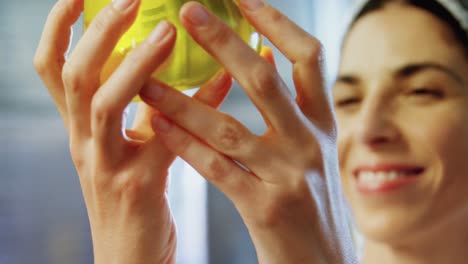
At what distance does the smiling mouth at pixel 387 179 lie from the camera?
606 millimetres

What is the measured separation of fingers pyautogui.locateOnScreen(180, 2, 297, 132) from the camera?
15.9 inches

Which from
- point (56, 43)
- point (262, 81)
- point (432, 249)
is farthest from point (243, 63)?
point (432, 249)

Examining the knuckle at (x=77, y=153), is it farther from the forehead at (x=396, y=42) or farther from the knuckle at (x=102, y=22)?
the forehead at (x=396, y=42)

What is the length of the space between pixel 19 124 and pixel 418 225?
760mm

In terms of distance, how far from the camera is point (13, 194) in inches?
38.3

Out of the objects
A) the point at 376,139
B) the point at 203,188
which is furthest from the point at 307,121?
the point at 203,188

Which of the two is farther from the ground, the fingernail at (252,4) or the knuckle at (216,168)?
the fingernail at (252,4)

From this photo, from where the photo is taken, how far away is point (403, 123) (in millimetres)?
601

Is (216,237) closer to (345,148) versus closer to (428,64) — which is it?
(345,148)

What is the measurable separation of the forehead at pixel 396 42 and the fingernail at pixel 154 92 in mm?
307

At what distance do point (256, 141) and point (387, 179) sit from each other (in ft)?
0.85

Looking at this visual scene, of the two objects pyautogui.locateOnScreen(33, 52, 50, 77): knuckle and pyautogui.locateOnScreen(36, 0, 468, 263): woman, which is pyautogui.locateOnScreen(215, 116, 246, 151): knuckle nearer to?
pyautogui.locateOnScreen(36, 0, 468, 263): woman

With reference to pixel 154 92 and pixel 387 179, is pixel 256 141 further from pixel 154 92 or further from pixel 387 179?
pixel 387 179

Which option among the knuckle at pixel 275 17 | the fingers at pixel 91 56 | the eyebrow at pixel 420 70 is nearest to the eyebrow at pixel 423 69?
the eyebrow at pixel 420 70
